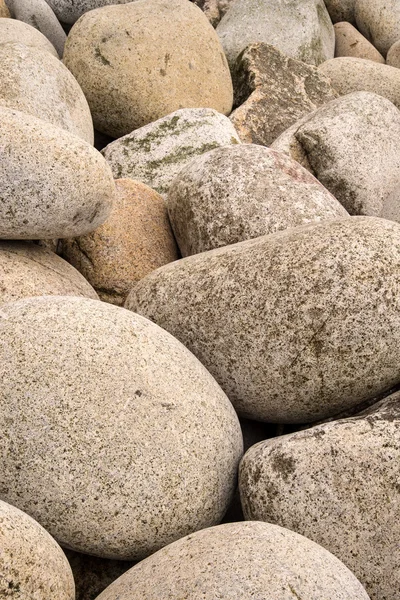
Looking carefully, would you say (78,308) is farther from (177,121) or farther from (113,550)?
(177,121)

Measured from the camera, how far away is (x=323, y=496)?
2.67 metres

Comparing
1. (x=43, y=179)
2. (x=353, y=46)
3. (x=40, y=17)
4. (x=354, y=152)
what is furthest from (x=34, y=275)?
(x=353, y=46)

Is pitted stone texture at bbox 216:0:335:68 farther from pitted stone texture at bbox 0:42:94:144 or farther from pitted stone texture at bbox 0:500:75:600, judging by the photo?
pitted stone texture at bbox 0:500:75:600

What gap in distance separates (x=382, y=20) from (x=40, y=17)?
316 cm

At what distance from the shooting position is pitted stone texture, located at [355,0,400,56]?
25.9ft

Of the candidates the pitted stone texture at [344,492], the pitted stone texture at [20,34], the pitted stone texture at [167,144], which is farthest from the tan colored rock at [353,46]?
the pitted stone texture at [344,492]

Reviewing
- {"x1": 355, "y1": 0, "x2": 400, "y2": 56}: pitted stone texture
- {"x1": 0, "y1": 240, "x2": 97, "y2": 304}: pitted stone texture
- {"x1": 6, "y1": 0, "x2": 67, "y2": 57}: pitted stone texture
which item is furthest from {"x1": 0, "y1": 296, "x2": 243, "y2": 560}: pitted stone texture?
{"x1": 355, "y1": 0, "x2": 400, "y2": 56}: pitted stone texture

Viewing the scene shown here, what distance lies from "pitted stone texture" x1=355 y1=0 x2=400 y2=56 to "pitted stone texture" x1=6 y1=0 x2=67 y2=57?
2.97 meters

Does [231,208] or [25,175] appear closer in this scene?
[25,175]

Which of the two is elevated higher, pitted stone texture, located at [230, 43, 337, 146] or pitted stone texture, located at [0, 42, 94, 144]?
pitted stone texture, located at [0, 42, 94, 144]

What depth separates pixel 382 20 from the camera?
793 cm

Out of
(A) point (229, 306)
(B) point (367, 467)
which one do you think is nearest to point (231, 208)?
(A) point (229, 306)

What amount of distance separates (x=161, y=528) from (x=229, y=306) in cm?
82

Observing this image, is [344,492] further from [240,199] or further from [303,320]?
[240,199]
